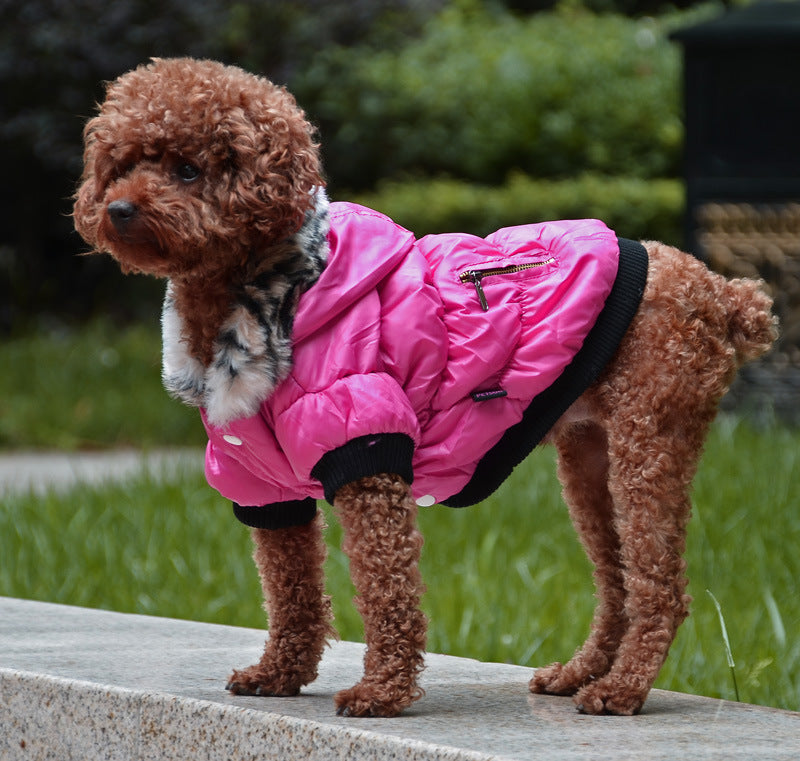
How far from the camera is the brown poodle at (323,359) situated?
9.09 feet

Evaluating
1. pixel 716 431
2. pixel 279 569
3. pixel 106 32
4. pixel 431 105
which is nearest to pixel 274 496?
pixel 279 569

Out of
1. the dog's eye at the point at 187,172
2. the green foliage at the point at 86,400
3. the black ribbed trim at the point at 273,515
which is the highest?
the dog's eye at the point at 187,172

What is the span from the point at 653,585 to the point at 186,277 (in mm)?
1212

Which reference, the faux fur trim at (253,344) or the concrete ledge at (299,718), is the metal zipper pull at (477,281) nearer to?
the faux fur trim at (253,344)

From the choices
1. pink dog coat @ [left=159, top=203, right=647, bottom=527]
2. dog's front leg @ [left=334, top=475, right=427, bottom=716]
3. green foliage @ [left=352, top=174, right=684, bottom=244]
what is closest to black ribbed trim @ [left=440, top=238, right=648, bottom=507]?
pink dog coat @ [left=159, top=203, right=647, bottom=527]

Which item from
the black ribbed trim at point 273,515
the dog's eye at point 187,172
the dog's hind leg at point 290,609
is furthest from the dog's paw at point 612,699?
the dog's eye at point 187,172

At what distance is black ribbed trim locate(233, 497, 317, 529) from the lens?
3160mm

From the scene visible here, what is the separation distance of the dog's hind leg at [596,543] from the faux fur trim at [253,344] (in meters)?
0.77

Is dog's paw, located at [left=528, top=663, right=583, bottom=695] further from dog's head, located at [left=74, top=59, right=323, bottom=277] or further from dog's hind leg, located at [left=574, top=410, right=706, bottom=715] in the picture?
dog's head, located at [left=74, top=59, right=323, bottom=277]

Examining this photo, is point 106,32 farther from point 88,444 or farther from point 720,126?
point 720,126

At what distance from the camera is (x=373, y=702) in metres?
2.92

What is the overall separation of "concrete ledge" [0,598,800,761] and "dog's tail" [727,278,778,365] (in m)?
0.84

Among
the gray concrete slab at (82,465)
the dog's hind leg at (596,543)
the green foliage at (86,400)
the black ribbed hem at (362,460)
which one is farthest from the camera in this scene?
the green foliage at (86,400)

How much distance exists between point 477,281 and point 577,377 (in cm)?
31
